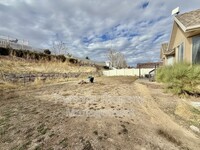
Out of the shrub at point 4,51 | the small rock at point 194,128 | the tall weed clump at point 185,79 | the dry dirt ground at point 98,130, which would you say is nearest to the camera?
the dry dirt ground at point 98,130

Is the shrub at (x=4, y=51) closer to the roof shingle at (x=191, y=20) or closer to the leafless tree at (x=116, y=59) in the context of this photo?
the roof shingle at (x=191, y=20)

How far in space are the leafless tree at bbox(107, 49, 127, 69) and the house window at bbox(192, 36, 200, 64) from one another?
5135cm

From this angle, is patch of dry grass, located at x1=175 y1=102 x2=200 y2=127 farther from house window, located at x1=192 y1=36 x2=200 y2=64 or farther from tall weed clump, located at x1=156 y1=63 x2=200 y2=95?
house window, located at x1=192 y1=36 x2=200 y2=64

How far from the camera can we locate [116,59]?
211 ft

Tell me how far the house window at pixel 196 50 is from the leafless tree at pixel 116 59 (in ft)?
168

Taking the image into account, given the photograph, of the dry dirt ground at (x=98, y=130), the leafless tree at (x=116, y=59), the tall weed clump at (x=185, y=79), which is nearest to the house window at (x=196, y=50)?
the tall weed clump at (x=185, y=79)

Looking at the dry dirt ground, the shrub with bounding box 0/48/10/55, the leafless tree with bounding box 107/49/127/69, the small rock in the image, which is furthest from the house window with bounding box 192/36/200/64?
the leafless tree with bounding box 107/49/127/69

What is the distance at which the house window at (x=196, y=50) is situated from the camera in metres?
9.11

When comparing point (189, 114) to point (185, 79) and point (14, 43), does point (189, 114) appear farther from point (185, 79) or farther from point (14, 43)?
point (14, 43)

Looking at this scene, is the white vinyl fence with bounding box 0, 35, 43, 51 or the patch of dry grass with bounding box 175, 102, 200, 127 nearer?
the patch of dry grass with bounding box 175, 102, 200, 127

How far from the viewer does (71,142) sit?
3414 mm

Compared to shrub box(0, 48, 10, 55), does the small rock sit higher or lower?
lower

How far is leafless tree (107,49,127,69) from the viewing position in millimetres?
60975

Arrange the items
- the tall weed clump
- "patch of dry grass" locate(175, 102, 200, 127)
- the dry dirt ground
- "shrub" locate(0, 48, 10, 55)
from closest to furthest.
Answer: the dry dirt ground → "patch of dry grass" locate(175, 102, 200, 127) → the tall weed clump → "shrub" locate(0, 48, 10, 55)
